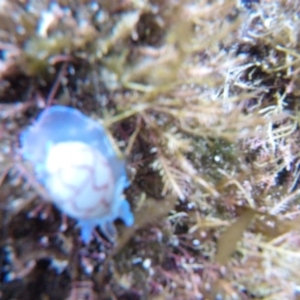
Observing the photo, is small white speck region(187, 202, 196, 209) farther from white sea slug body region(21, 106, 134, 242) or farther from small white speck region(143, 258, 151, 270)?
white sea slug body region(21, 106, 134, 242)

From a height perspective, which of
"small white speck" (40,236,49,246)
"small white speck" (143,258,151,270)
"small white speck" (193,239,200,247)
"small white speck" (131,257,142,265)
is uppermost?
"small white speck" (40,236,49,246)

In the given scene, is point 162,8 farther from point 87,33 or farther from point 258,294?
point 258,294

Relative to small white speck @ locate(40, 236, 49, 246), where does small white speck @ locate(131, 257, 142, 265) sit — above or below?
A: below

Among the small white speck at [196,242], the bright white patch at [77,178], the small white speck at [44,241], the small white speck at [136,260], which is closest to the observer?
the bright white patch at [77,178]

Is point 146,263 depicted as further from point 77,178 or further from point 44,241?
point 77,178

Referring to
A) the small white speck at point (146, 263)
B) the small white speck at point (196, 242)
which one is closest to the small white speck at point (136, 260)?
the small white speck at point (146, 263)

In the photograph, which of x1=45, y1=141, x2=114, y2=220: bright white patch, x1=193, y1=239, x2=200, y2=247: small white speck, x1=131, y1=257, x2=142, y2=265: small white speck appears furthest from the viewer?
x1=193, y1=239, x2=200, y2=247: small white speck

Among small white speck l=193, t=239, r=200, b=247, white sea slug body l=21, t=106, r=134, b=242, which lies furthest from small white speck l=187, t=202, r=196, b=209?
white sea slug body l=21, t=106, r=134, b=242

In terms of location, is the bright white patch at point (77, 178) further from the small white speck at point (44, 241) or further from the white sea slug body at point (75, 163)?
the small white speck at point (44, 241)

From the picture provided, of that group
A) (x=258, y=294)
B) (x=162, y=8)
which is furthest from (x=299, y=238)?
(x=162, y=8)
